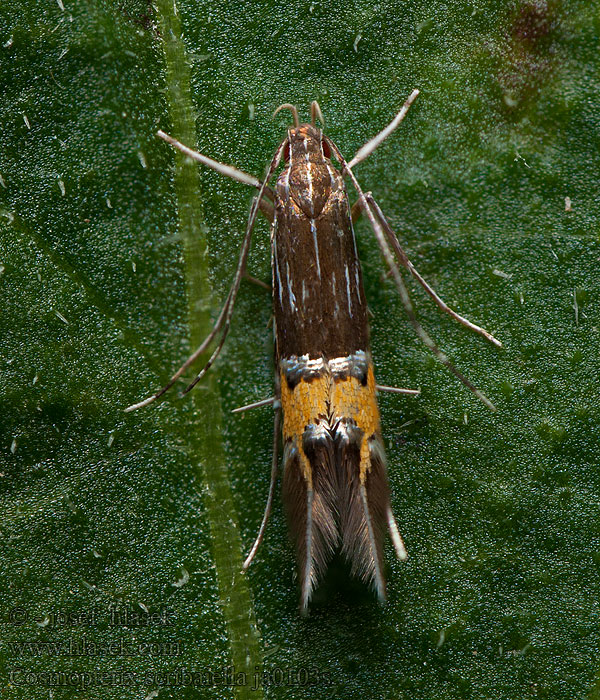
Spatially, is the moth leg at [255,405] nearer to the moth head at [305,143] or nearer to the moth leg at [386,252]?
the moth leg at [386,252]

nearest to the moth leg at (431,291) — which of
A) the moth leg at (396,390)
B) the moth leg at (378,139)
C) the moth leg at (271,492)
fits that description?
the moth leg at (378,139)

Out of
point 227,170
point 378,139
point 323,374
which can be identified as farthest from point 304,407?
point 378,139

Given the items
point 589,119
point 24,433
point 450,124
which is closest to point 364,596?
point 24,433

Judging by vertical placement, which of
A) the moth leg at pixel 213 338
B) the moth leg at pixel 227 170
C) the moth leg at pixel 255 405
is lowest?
the moth leg at pixel 255 405

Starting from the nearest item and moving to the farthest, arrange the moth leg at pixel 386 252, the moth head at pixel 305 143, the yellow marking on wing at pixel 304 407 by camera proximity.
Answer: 1. the moth leg at pixel 386 252
2. the yellow marking on wing at pixel 304 407
3. the moth head at pixel 305 143

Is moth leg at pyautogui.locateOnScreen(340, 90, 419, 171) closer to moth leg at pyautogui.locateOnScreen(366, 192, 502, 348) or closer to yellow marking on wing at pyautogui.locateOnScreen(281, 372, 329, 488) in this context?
moth leg at pyautogui.locateOnScreen(366, 192, 502, 348)

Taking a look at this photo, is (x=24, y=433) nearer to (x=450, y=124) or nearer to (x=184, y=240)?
(x=184, y=240)

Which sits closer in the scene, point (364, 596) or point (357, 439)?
point (357, 439)
